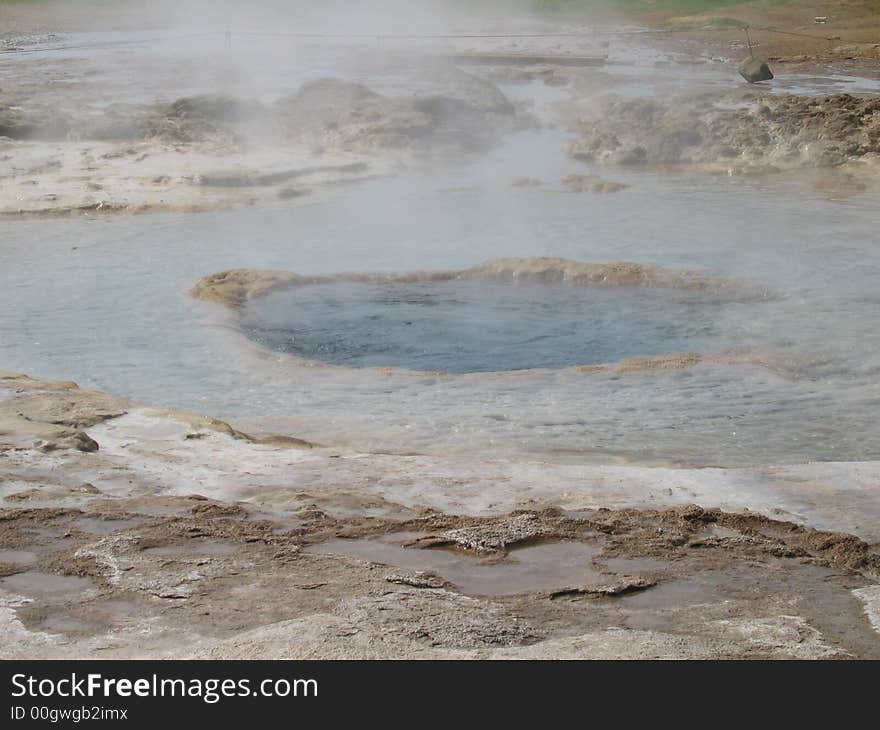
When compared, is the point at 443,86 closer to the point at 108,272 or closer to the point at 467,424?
the point at 108,272

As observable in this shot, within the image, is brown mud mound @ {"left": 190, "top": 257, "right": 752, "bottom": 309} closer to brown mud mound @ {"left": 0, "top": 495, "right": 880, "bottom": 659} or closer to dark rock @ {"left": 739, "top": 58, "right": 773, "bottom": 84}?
brown mud mound @ {"left": 0, "top": 495, "right": 880, "bottom": 659}

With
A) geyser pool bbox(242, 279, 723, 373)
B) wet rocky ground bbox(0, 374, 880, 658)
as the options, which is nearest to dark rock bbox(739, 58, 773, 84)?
geyser pool bbox(242, 279, 723, 373)

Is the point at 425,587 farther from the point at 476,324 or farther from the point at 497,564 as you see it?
the point at 476,324

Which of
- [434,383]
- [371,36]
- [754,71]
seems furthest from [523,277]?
[371,36]

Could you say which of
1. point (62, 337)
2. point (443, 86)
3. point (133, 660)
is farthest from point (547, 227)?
point (443, 86)

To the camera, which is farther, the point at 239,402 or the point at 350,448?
the point at 239,402

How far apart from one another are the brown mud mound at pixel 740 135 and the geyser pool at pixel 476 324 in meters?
5.63

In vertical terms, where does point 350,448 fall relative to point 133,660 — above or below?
below

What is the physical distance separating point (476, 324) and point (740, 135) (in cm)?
717

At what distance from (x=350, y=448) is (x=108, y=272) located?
3.90 meters

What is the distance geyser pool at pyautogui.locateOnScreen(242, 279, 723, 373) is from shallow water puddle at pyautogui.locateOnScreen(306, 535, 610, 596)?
269cm

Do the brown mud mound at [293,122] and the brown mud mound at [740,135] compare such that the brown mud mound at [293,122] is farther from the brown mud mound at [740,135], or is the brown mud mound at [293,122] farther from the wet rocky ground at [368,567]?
the wet rocky ground at [368,567]

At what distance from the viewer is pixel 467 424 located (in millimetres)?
5383

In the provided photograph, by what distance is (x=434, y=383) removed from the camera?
19.7 ft
